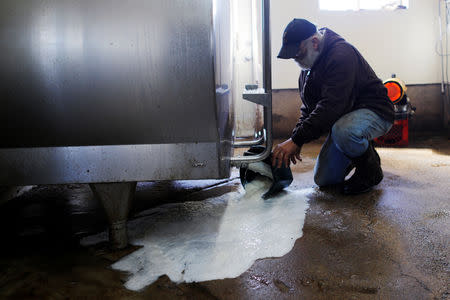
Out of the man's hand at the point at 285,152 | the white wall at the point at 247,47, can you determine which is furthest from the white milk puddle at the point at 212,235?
the white wall at the point at 247,47

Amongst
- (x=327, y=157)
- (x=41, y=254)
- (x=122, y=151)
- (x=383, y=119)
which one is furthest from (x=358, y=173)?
(x=41, y=254)

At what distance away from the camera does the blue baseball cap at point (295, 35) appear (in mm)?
2041

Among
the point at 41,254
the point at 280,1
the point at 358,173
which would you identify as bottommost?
the point at 41,254

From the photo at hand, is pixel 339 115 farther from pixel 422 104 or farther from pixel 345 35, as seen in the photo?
Result: pixel 422 104

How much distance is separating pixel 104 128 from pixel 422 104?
4.43 meters

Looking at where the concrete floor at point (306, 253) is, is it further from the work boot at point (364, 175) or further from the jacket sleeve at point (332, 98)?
the jacket sleeve at point (332, 98)

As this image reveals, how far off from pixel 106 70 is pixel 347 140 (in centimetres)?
143

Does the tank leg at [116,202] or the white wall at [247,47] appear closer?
the tank leg at [116,202]

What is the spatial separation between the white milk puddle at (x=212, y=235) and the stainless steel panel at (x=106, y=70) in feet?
1.60

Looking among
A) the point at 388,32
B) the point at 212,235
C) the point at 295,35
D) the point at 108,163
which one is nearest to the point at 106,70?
the point at 108,163

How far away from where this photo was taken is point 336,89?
1.99m

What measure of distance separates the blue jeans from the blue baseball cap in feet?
1.62

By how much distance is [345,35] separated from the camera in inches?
177

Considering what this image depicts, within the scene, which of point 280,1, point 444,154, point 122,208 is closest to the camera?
point 122,208
